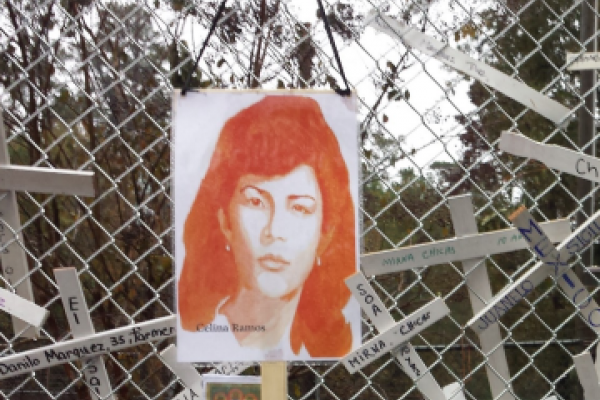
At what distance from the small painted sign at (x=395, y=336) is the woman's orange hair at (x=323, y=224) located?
0.02 meters

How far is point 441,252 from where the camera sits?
3.94 feet

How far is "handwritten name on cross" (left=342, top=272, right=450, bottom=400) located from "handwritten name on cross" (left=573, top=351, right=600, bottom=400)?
0.24 meters

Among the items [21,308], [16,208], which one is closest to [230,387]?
[21,308]

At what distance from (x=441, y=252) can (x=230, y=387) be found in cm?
41

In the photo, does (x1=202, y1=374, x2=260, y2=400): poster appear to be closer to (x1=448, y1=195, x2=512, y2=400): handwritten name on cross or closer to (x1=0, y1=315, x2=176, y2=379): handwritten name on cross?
(x1=0, y1=315, x2=176, y2=379): handwritten name on cross

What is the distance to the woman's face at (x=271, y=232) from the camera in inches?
43.9

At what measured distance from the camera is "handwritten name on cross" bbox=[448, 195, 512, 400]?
3.91 feet

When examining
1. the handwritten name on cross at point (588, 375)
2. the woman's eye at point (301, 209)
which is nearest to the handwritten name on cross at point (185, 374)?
the woman's eye at point (301, 209)

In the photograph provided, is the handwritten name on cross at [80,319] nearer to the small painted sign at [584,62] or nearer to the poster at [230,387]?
the poster at [230,387]

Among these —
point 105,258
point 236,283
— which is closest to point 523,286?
point 236,283

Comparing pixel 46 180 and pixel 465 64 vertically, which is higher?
pixel 465 64

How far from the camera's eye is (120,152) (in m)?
2.43

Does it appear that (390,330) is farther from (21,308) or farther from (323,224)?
(21,308)

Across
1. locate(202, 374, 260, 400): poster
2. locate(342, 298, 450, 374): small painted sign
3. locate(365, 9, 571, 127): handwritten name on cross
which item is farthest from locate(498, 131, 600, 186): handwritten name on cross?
locate(202, 374, 260, 400): poster
